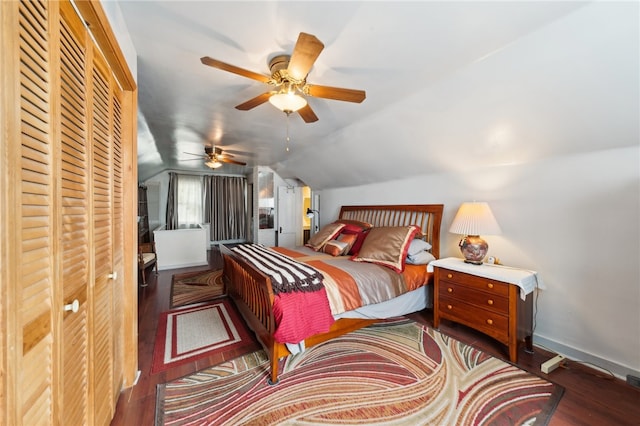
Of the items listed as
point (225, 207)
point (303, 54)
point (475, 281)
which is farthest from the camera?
point (225, 207)

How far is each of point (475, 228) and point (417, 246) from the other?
0.72 meters

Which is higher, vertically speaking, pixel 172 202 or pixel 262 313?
pixel 172 202

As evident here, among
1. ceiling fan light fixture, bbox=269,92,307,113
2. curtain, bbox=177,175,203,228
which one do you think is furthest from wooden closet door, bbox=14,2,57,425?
curtain, bbox=177,175,203,228

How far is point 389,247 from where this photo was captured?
290 cm

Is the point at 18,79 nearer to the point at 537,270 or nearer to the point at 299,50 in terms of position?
the point at 299,50

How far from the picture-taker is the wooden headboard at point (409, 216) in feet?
10.5

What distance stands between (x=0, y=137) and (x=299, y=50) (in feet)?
4.29

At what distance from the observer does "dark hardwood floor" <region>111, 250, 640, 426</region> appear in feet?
5.09

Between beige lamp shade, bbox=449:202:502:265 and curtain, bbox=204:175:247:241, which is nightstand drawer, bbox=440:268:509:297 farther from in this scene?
curtain, bbox=204:175:247:241

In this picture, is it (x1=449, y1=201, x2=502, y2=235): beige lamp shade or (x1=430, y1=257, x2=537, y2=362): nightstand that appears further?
(x1=449, y1=201, x2=502, y2=235): beige lamp shade

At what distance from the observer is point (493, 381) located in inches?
74.0

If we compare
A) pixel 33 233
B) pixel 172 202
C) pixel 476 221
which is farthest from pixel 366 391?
pixel 172 202

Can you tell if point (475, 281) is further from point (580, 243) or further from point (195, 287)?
point (195, 287)

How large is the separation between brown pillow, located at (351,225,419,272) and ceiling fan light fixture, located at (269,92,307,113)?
1.82m
